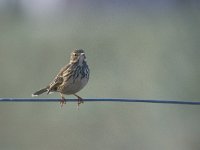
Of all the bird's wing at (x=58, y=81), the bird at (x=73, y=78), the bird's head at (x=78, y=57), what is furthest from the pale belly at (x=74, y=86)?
the bird's head at (x=78, y=57)

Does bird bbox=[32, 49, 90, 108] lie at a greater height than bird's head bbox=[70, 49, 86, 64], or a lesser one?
lesser

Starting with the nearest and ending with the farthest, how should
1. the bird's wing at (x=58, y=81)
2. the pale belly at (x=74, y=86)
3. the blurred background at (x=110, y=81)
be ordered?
1. the pale belly at (x=74, y=86)
2. the bird's wing at (x=58, y=81)
3. the blurred background at (x=110, y=81)

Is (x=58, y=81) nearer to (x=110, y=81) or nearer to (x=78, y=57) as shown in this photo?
(x=78, y=57)

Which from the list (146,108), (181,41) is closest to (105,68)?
(181,41)

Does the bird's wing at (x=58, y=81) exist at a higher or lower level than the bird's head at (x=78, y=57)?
lower

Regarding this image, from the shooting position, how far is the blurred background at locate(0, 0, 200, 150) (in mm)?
19922

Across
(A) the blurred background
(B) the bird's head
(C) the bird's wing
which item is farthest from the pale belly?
(A) the blurred background

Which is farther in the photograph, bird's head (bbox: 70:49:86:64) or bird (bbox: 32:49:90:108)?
bird's head (bbox: 70:49:86:64)

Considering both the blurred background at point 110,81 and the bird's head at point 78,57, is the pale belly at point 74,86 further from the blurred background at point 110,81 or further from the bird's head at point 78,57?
the blurred background at point 110,81

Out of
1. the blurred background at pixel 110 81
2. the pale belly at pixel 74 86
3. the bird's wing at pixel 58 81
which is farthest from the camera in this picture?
the blurred background at pixel 110 81

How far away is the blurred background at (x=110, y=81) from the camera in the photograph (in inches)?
784

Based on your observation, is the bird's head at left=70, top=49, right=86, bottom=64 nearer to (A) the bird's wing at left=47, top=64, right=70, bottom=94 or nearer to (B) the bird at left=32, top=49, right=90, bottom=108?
(B) the bird at left=32, top=49, right=90, bottom=108

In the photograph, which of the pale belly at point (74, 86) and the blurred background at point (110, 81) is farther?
the blurred background at point (110, 81)

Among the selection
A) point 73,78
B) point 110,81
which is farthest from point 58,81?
point 110,81
